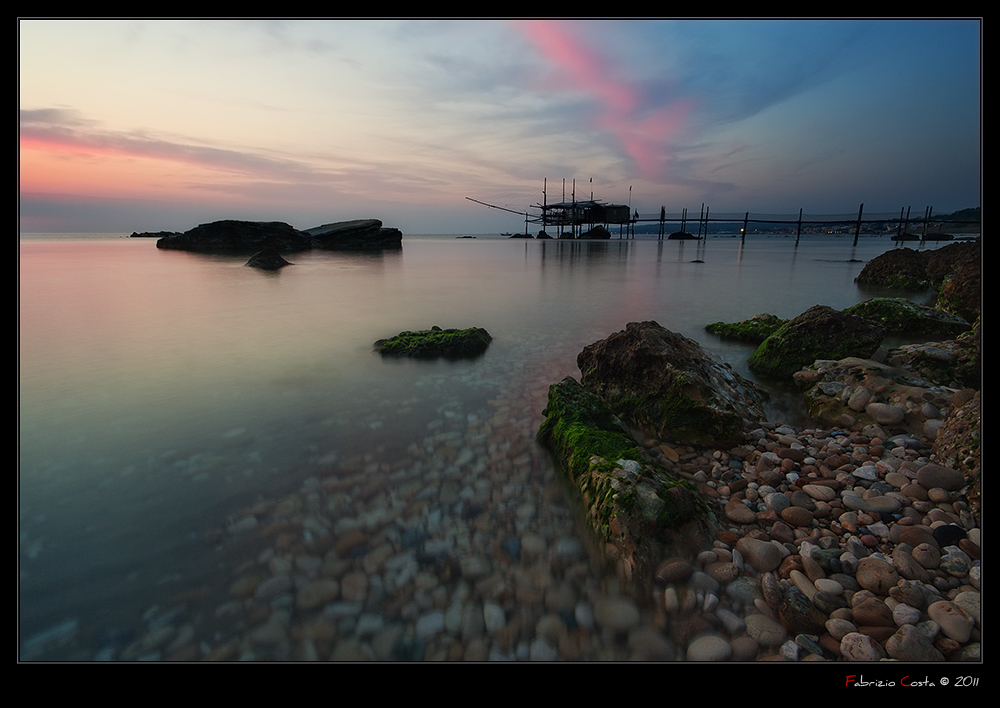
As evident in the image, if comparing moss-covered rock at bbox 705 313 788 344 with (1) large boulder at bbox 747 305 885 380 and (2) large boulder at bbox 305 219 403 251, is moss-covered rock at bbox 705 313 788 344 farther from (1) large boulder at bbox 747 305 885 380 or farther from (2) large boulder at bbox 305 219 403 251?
(2) large boulder at bbox 305 219 403 251

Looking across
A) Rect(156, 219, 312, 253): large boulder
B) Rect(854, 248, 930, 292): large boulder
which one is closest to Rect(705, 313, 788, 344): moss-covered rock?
Rect(854, 248, 930, 292): large boulder

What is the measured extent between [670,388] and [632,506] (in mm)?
1928

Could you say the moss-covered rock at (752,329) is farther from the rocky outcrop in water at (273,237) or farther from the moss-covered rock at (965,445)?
the rocky outcrop in water at (273,237)

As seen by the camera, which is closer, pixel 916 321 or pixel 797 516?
pixel 797 516

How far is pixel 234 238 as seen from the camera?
1761 inches

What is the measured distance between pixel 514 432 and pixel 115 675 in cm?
318

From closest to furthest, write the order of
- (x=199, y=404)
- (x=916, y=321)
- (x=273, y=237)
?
(x=199, y=404) < (x=916, y=321) < (x=273, y=237)

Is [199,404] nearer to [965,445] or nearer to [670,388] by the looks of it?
[670,388]

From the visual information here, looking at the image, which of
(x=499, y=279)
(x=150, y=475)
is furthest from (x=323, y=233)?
(x=150, y=475)

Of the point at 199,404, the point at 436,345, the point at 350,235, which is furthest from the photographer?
the point at 350,235

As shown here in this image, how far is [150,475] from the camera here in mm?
3424

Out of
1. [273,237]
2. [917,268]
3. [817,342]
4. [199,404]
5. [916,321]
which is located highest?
[273,237]

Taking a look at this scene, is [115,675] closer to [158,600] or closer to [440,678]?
[158,600]

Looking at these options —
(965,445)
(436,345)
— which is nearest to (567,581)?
Answer: (965,445)
